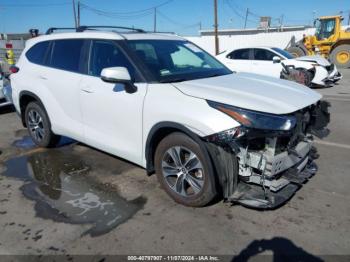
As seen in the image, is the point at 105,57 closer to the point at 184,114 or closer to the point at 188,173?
the point at 184,114

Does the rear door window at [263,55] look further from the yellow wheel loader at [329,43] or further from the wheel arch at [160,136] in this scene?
the wheel arch at [160,136]

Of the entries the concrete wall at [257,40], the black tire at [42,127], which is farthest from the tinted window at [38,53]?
the concrete wall at [257,40]

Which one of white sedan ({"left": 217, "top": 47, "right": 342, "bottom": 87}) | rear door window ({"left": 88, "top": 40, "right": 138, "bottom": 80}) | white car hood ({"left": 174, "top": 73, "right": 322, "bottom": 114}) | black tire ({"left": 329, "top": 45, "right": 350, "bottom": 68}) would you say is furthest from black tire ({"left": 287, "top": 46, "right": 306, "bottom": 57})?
rear door window ({"left": 88, "top": 40, "right": 138, "bottom": 80})

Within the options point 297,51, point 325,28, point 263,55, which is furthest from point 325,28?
point 263,55

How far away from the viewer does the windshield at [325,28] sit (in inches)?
795

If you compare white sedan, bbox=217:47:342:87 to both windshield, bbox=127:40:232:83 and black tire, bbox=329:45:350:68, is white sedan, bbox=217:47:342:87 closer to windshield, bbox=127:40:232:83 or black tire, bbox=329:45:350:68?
windshield, bbox=127:40:232:83

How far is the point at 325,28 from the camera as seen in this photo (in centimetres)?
2044

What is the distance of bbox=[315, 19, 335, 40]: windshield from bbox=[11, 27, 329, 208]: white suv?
60.5 feet

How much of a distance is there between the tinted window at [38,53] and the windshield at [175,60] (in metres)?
1.90

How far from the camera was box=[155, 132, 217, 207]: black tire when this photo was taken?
3289 millimetres

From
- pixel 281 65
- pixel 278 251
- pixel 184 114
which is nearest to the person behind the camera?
pixel 278 251

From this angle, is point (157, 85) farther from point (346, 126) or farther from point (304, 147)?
point (346, 126)

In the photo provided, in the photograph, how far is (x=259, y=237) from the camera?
3113 millimetres

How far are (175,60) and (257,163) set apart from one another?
1885 mm
